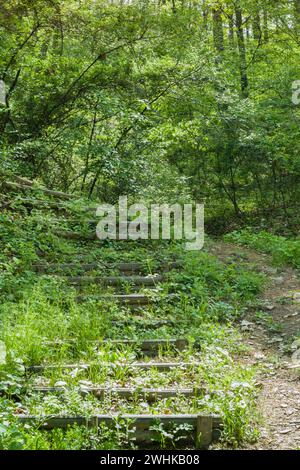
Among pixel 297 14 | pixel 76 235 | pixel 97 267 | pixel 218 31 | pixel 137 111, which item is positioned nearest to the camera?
pixel 97 267

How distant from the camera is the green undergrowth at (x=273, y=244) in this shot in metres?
9.13

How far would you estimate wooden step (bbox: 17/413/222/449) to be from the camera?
13.0 ft

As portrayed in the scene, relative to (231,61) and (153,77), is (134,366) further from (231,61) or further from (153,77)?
(231,61)

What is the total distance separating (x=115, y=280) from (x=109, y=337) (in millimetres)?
1741

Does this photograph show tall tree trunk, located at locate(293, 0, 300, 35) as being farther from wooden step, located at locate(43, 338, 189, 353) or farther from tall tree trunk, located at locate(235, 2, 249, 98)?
wooden step, located at locate(43, 338, 189, 353)

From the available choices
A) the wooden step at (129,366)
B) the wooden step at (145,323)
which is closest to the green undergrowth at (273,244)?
the wooden step at (145,323)

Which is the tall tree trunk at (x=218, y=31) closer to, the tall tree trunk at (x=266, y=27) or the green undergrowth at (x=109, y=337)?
the tall tree trunk at (x=266, y=27)

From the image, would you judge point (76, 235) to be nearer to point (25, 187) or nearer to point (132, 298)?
point (25, 187)

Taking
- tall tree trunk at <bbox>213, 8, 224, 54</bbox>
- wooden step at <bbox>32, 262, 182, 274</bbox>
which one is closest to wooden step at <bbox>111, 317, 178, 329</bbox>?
wooden step at <bbox>32, 262, 182, 274</bbox>

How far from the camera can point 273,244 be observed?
9.86 meters

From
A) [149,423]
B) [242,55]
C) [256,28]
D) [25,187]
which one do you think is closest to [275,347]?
[149,423]

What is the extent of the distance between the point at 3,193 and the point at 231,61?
26.6ft

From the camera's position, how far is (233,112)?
11602mm

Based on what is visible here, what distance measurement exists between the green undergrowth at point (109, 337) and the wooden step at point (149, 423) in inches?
2.4
